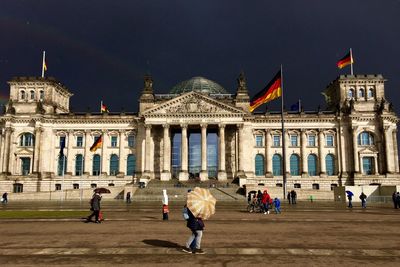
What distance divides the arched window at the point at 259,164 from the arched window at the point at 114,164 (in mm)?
30696

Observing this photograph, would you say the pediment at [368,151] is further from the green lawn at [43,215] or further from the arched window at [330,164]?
the green lawn at [43,215]

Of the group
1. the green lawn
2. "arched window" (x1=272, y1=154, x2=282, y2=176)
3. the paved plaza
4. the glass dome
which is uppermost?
the glass dome

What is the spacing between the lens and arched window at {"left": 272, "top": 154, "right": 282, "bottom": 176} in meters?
81.1

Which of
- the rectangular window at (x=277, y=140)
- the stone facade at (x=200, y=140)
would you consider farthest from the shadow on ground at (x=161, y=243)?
the rectangular window at (x=277, y=140)

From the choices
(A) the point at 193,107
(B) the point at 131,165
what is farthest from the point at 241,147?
(B) the point at 131,165

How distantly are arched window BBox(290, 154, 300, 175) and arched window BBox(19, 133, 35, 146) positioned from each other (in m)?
56.5

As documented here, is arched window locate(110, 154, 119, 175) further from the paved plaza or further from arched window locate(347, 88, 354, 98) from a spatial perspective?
the paved plaza

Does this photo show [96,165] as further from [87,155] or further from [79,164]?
[79,164]

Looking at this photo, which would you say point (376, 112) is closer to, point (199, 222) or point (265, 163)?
point (265, 163)

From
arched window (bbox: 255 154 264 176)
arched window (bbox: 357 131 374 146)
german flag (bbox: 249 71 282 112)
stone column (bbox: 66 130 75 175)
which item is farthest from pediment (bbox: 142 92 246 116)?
german flag (bbox: 249 71 282 112)

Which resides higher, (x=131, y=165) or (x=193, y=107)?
(x=193, y=107)

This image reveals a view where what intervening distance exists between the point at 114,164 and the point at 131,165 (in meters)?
3.95

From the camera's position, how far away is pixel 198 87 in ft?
311

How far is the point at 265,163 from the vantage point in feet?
266
